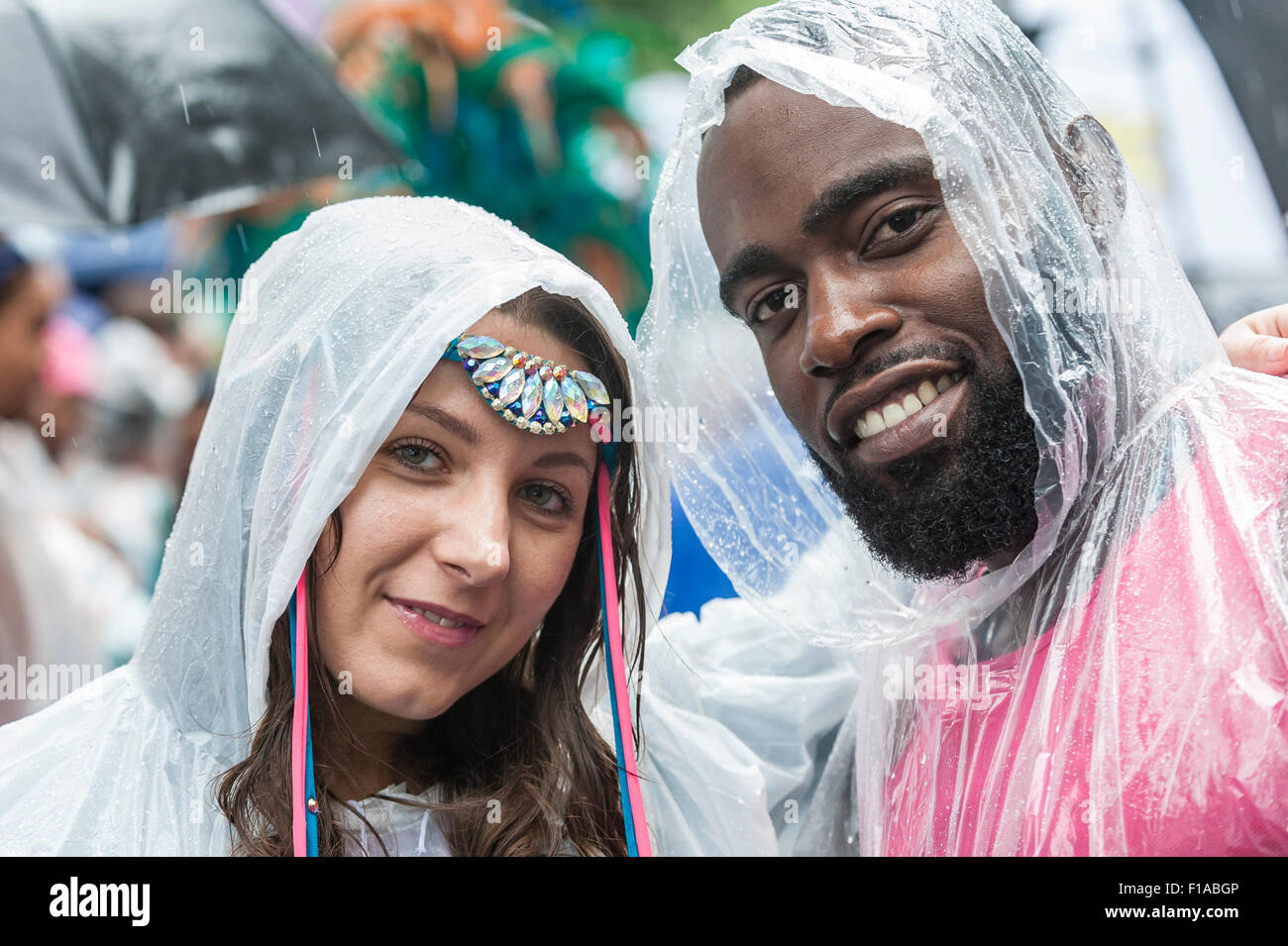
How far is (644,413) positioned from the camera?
160cm

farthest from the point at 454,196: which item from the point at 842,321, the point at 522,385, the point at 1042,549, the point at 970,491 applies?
the point at 1042,549

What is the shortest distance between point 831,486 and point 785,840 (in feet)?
1.91

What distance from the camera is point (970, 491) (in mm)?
1468

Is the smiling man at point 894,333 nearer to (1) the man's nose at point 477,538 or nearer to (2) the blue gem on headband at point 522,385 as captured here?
(2) the blue gem on headband at point 522,385

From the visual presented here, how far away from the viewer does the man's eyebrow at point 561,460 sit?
56.2 inches

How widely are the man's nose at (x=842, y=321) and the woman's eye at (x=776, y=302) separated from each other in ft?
0.26

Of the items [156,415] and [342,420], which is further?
[156,415]

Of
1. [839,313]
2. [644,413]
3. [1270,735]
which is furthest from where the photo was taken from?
[644,413]

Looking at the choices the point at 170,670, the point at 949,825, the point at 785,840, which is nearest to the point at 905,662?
the point at 949,825

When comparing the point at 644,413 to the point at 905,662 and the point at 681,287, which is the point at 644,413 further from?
the point at 905,662

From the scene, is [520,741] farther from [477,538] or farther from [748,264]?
[748,264]

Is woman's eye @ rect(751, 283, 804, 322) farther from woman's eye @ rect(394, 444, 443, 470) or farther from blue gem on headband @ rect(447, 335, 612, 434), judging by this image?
woman's eye @ rect(394, 444, 443, 470)

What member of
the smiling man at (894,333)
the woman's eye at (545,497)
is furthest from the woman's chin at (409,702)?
the smiling man at (894,333)
